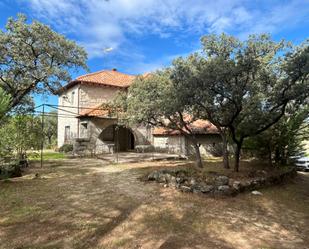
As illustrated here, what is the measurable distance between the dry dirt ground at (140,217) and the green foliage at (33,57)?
678cm

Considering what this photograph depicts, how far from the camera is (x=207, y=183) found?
886 centimetres

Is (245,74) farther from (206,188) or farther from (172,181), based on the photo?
(172,181)

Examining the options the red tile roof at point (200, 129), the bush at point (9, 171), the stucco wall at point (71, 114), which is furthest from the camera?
the stucco wall at point (71, 114)

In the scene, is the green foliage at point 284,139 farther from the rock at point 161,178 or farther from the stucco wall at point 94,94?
the stucco wall at point 94,94

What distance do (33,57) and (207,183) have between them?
39.9 ft

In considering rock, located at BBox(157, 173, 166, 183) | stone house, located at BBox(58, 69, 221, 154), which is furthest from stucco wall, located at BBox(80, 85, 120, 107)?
rock, located at BBox(157, 173, 166, 183)

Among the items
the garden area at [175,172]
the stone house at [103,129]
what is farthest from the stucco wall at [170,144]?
the garden area at [175,172]

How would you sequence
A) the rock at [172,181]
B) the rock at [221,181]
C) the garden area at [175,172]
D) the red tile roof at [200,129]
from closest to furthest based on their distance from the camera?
the garden area at [175,172], the rock at [221,181], the rock at [172,181], the red tile roof at [200,129]

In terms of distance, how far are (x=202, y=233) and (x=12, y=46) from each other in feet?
45.6

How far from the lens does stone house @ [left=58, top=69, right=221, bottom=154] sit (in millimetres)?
20625

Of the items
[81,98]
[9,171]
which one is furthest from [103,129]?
[9,171]

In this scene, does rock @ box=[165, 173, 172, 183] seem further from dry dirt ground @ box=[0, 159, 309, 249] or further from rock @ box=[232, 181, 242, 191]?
rock @ box=[232, 181, 242, 191]

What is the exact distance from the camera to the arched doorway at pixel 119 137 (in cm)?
2256

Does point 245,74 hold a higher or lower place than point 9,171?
higher
